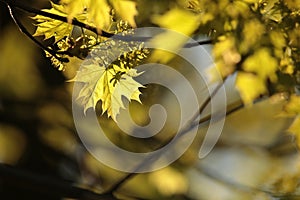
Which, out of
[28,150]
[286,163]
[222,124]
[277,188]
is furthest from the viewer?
[222,124]

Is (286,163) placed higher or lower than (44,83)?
lower

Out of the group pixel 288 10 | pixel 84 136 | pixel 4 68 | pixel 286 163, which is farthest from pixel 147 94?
pixel 286 163

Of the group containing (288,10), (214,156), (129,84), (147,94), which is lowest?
(214,156)

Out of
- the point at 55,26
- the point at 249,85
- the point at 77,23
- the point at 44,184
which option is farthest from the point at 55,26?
the point at 249,85

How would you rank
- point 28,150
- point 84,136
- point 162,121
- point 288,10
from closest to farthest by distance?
point 288,10, point 28,150, point 84,136, point 162,121

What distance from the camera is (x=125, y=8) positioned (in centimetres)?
159

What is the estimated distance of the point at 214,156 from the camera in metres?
3.59

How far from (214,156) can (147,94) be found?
1159 mm

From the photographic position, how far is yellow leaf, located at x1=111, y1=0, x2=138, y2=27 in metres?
1.57

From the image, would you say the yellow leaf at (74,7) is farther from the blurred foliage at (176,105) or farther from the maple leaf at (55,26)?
the maple leaf at (55,26)

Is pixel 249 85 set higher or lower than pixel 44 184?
higher

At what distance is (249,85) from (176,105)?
1381 millimetres

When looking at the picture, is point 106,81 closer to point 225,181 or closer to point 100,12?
point 100,12

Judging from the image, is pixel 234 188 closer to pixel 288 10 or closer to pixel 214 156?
pixel 214 156
